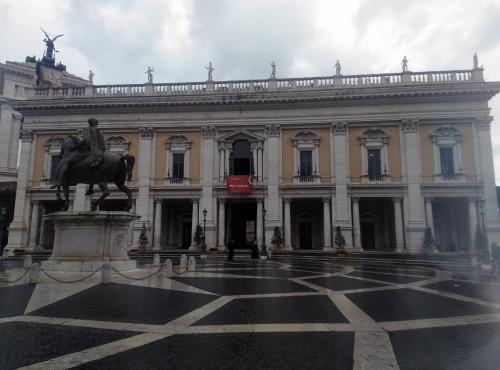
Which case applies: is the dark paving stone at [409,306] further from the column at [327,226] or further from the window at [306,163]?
the window at [306,163]

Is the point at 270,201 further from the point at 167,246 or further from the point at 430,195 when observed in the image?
the point at 430,195

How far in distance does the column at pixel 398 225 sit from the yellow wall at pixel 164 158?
1825cm

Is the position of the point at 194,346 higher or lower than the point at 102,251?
lower

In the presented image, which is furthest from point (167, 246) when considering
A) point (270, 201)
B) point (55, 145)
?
point (55, 145)

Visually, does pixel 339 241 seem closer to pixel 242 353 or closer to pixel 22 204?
pixel 242 353

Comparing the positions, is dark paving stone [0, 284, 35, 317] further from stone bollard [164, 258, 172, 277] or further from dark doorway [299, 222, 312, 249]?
dark doorway [299, 222, 312, 249]

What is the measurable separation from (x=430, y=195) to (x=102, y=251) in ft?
92.8

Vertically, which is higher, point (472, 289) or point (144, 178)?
point (144, 178)

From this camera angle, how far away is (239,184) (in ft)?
109

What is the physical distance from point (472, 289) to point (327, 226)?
2123 cm

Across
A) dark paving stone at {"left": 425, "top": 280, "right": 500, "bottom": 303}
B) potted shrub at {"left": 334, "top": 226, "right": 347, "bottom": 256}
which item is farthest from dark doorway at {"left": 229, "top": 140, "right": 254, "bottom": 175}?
dark paving stone at {"left": 425, "top": 280, "right": 500, "bottom": 303}

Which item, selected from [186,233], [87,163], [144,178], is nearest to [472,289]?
[87,163]

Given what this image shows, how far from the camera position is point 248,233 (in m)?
36.8

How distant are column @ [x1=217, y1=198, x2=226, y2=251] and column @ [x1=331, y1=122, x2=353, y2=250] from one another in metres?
10.1
